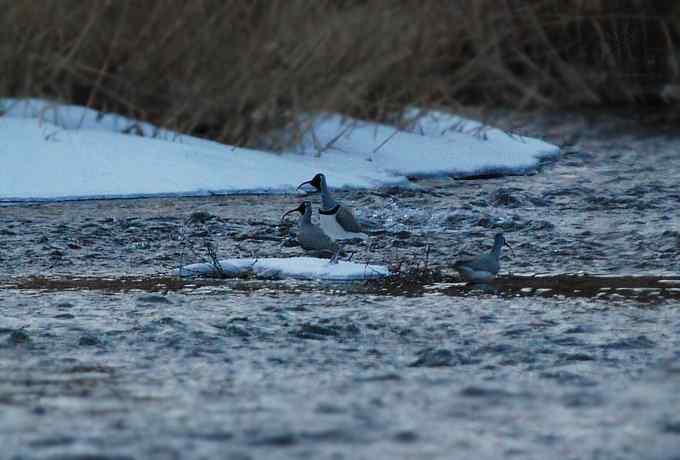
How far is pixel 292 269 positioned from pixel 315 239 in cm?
50

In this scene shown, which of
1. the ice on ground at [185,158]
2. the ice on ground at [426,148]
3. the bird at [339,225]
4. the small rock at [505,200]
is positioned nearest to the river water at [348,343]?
the bird at [339,225]

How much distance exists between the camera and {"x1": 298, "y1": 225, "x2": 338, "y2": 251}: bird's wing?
8164 millimetres

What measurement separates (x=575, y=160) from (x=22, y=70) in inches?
204

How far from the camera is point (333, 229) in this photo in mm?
8156

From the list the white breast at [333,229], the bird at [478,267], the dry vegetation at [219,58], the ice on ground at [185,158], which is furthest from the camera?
the dry vegetation at [219,58]

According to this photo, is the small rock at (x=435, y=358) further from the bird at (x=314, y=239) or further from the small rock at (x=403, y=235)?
the small rock at (x=403, y=235)

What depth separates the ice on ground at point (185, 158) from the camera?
11516 mm

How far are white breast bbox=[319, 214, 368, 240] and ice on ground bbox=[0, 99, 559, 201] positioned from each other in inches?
135

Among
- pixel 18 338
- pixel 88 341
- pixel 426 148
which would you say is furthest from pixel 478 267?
pixel 426 148

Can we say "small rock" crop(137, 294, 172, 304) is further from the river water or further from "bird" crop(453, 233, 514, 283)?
"bird" crop(453, 233, 514, 283)

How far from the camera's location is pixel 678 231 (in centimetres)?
915

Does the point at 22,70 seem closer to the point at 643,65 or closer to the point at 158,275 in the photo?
the point at 158,275

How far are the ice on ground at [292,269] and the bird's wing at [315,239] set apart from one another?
27 cm

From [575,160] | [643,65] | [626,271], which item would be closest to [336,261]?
[626,271]
